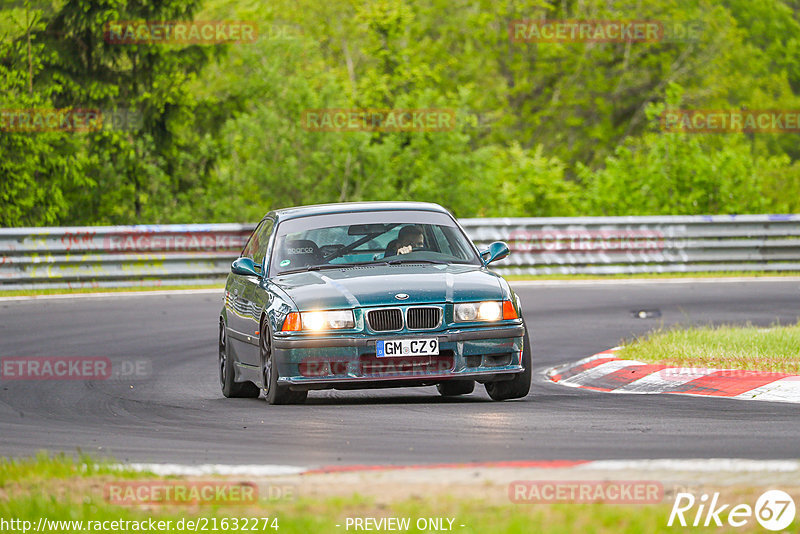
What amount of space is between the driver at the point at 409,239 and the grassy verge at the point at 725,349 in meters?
2.35

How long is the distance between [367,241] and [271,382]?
1.55 m

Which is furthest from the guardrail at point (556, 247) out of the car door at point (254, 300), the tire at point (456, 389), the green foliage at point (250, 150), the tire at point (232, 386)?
the tire at point (456, 389)

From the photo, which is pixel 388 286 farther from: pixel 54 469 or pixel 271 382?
pixel 54 469

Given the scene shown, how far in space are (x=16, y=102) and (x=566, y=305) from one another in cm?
1329

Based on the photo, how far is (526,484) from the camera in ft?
19.6

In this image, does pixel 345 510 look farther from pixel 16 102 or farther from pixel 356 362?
pixel 16 102

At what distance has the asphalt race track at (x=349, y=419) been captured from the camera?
287 inches

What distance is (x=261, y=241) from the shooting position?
1173 cm

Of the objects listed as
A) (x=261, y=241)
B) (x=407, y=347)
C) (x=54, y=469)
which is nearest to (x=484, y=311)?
(x=407, y=347)

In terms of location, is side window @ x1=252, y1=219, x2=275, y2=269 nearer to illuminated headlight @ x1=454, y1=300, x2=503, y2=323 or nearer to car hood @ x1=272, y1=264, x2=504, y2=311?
car hood @ x1=272, y1=264, x2=504, y2=311

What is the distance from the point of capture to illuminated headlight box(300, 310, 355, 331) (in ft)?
31.5

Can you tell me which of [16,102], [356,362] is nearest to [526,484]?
[356,362]

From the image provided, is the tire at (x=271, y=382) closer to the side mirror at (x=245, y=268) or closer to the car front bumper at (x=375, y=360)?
the car front bumper at (x=375, y=360)

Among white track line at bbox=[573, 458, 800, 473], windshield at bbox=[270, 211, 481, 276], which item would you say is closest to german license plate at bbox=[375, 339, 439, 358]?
windshield at bbox=[270, 211, 481, 276]
